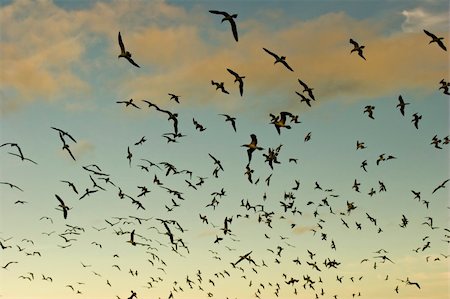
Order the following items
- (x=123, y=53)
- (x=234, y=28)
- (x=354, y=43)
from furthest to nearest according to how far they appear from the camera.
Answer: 1. (x=354, y=43)
2. (x=123, y=53)
3. (x=234, y=28)

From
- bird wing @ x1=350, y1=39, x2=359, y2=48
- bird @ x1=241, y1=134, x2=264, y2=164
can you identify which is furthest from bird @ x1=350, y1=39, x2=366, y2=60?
bird @ x1=241, y1=134, x2=264, y2=164

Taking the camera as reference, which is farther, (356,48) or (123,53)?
(356,48)

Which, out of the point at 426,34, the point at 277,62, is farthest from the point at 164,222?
the point at 426,34

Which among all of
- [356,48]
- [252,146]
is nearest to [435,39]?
[356,48]

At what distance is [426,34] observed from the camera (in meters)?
37.7

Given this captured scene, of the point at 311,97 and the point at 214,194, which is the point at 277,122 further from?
the point at 214,194

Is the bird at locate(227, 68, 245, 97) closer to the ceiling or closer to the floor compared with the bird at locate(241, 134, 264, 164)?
closer to the ceiling

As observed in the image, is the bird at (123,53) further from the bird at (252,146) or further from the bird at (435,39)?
the bird at (435,39)

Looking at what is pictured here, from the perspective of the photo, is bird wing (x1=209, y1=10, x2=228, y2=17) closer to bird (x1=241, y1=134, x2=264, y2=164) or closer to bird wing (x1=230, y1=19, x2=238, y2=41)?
bird wing (x1=230, y1=19, x2=238, y2=41)

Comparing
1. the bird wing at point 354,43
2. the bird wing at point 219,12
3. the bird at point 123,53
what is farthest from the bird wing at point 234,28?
the bird wing at point 354,43

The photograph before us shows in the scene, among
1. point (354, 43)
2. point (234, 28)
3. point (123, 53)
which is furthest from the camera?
point (354, 43)

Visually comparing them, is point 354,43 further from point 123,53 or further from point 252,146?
point 123,53

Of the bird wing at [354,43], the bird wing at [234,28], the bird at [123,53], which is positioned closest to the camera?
the bird wing at [234,28]

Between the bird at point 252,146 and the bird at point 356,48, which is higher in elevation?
the bird at point 356,48
